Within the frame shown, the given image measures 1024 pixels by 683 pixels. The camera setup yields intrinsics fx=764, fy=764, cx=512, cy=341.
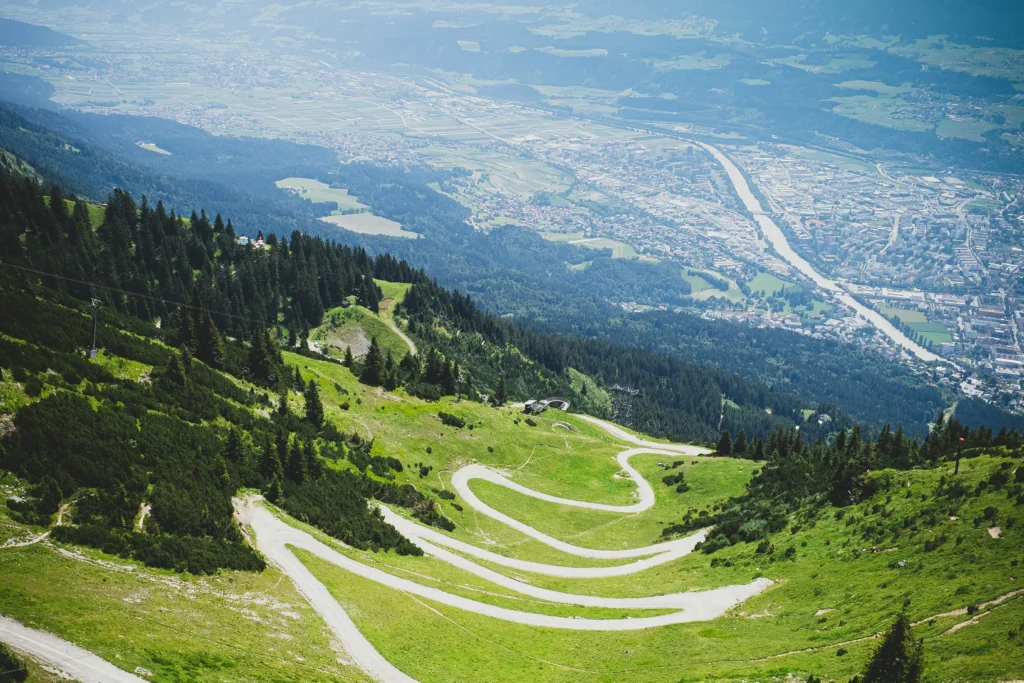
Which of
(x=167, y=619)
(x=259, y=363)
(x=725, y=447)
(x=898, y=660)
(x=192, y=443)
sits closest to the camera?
(x=898, y=660)

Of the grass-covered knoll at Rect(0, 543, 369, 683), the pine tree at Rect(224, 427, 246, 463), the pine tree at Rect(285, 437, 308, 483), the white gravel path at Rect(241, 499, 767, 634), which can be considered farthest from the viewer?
the pine tree at Rect(285, 437, 308, 483)

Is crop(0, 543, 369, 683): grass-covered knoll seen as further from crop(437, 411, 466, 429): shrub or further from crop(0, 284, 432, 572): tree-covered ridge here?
crop(437, 411, 466, 429): shrub

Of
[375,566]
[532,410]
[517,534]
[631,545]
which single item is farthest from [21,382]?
[532,410]

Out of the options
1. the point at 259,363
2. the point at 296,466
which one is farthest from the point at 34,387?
the point at 259,363

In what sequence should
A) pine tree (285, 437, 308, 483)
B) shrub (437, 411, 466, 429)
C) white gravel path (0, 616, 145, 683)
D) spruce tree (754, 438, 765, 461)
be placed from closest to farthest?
1. white gravel path (0, 616, 145, 683)
2. pine tree (285, 437, 308, 483)
3. shrub (437, 411, 466, 429)
4. spruce tree (754, 438, 765, 461)

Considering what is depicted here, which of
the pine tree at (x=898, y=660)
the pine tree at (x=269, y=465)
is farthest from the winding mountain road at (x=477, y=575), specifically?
the pine tree at (x=898, y=660)

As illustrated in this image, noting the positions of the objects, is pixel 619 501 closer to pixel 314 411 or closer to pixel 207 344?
pixel 314 411

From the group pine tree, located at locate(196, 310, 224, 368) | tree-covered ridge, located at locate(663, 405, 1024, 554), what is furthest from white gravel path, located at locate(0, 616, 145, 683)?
pine tree, located at locate(196, 310, 224, 368)
